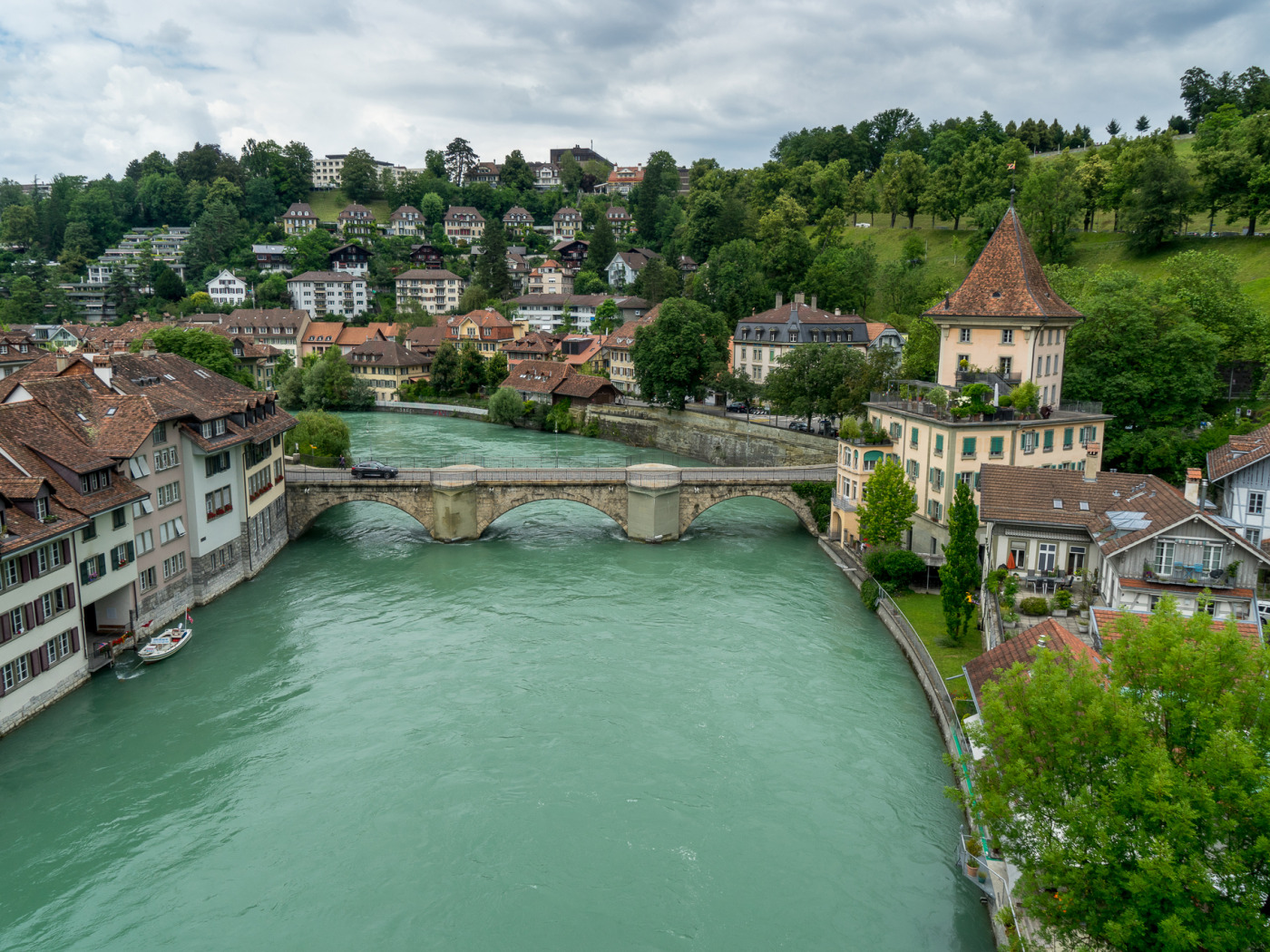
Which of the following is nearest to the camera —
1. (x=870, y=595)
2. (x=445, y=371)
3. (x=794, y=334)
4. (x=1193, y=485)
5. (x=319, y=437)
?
(x=1193, y=485)

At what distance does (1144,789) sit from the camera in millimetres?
12945

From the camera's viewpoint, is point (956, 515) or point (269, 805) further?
point (956, 515)

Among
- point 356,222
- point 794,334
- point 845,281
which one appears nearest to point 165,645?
point 794,334

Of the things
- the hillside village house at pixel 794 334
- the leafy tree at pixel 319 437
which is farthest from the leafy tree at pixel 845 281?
the leafy tree at pixel 319 437

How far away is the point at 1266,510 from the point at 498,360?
8006 centimetres

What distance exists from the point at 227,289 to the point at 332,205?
46827mm

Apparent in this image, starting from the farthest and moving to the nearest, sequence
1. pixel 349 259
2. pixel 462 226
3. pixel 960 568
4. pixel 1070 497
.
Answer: pixel 462 226 → pixel 349 259 → pixel 1070 497 → pixel 960 568

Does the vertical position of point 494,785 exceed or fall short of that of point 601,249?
it falls short

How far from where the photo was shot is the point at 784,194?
116438 mm

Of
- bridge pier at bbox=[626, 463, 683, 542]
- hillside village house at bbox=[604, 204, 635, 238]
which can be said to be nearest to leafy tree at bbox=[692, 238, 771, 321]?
bridge pier at bbox=[626, 463, 683, 542]

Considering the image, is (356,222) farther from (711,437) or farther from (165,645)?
(165,645)

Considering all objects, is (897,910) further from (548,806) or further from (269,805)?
(269,805)

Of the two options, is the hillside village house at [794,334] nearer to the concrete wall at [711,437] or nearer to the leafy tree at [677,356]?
the leafy tree at [677,356]

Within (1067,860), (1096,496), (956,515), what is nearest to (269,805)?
(1067,860)
